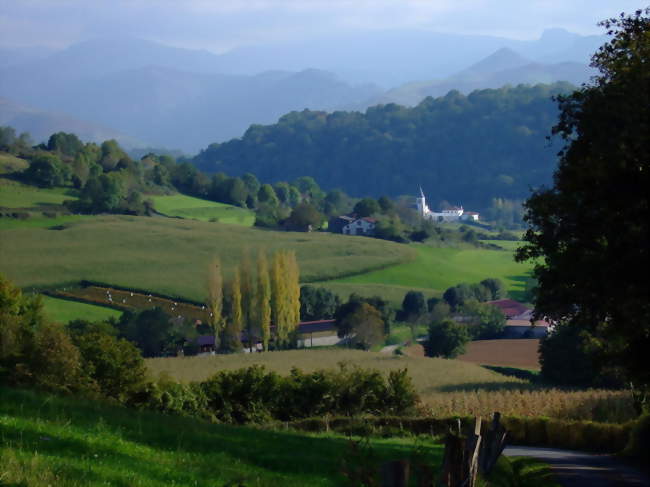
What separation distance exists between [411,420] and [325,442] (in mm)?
12439

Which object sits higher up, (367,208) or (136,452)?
(367,208)

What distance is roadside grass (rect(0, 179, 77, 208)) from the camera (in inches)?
4422

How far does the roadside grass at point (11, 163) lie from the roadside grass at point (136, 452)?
126m

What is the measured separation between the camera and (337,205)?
612 feet

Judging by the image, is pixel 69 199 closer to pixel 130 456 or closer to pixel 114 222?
pixel 114 222

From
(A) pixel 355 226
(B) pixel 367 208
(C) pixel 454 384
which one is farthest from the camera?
(B) pixel 367 208

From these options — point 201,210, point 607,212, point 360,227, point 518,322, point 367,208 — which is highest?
point 607,212

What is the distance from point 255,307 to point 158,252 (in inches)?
1238

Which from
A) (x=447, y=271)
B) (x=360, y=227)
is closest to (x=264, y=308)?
(x=447, y=271)

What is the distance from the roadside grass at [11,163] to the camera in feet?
433

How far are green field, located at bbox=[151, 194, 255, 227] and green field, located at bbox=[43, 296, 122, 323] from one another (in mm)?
54378

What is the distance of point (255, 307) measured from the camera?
73625mm

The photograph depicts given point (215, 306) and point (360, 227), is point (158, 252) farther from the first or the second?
point (360, 227)

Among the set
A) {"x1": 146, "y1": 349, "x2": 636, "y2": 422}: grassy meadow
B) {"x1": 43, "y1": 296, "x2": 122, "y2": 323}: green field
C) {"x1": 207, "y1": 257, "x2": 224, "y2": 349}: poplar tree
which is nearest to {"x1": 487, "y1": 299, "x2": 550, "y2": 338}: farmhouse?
{"x1": 146, "y1": 349, "x2": 636, "y2": 422}: grassy meadow
